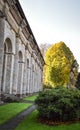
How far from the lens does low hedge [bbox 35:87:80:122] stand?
41.0 feet

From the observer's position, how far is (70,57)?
218 feet

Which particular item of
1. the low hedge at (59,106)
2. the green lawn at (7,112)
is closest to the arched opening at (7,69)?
the green lawn at (7,112)

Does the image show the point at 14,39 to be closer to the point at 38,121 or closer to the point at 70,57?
the point at 38,121

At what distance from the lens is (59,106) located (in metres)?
12.5

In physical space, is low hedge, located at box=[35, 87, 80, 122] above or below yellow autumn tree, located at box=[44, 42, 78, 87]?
below

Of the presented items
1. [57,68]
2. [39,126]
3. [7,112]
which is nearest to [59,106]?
[39,126]

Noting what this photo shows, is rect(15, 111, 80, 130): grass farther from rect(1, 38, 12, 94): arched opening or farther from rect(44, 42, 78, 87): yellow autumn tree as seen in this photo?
rect(44, 42, 78, 87): yellow autumn tree

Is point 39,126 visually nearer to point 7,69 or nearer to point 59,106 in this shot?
point 59,106

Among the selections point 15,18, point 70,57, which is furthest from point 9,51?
point 70,57

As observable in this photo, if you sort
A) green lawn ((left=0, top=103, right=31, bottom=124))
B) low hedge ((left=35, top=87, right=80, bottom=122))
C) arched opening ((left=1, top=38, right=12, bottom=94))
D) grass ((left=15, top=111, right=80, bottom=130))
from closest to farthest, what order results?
grass ((left=15, top=111, right=80, bottom=130)) < low hedge ((left=35, top=87, right=80, bottom=122)) < green lawn ((left=0, top=103, right=31, bottom=124)) < arched opening ((left=1, top=38, right=12, bottom=94))

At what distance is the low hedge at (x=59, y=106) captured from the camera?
1249 cm

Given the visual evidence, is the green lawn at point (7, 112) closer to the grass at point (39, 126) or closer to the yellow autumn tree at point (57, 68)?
the grass at point (39, 126)

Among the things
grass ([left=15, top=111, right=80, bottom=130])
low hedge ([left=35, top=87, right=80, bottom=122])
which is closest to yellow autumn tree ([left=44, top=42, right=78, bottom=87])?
low hedge ([left=35, top=87, right=80, bottom=122])

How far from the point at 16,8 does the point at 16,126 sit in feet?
50.4
